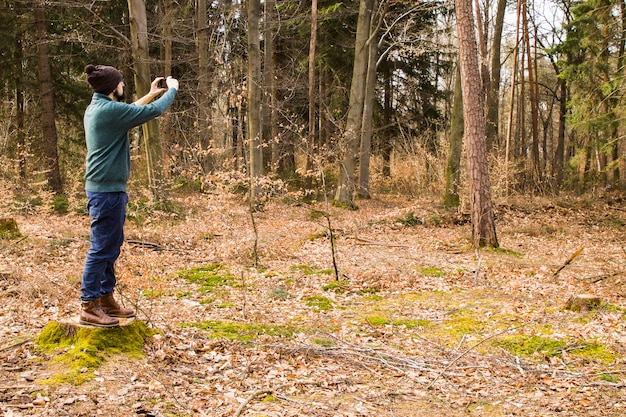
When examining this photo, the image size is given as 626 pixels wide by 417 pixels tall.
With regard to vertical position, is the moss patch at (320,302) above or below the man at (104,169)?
below

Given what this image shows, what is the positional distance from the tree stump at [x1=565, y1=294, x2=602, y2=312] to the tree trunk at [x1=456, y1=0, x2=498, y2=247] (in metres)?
3.84

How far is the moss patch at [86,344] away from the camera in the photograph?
4.05m

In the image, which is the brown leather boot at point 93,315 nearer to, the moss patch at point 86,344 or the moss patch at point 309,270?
the moss patch at point 86,344

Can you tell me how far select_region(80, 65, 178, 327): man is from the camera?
4.23 meters

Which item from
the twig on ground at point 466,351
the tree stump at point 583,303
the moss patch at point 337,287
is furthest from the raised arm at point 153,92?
the tree stump at point 583,303

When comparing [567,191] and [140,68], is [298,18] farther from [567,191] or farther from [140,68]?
[567,191]

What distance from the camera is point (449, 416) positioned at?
4.12 m

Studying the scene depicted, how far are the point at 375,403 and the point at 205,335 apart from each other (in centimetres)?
205

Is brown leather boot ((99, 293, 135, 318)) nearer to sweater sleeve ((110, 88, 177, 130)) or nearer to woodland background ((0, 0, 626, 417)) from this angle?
woodland background ((0, 0, 626, 417))

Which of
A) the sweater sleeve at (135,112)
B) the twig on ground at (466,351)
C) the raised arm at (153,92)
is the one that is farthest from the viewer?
the twig on ground at (466,351)

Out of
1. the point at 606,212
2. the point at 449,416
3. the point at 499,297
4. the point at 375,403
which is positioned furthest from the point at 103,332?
the point at 606,212

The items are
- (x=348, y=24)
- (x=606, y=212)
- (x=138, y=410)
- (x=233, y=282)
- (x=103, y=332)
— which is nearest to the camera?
(x=138, y=410)

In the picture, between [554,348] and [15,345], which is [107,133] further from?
[554,348]

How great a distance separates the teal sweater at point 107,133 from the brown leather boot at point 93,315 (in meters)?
0.98
